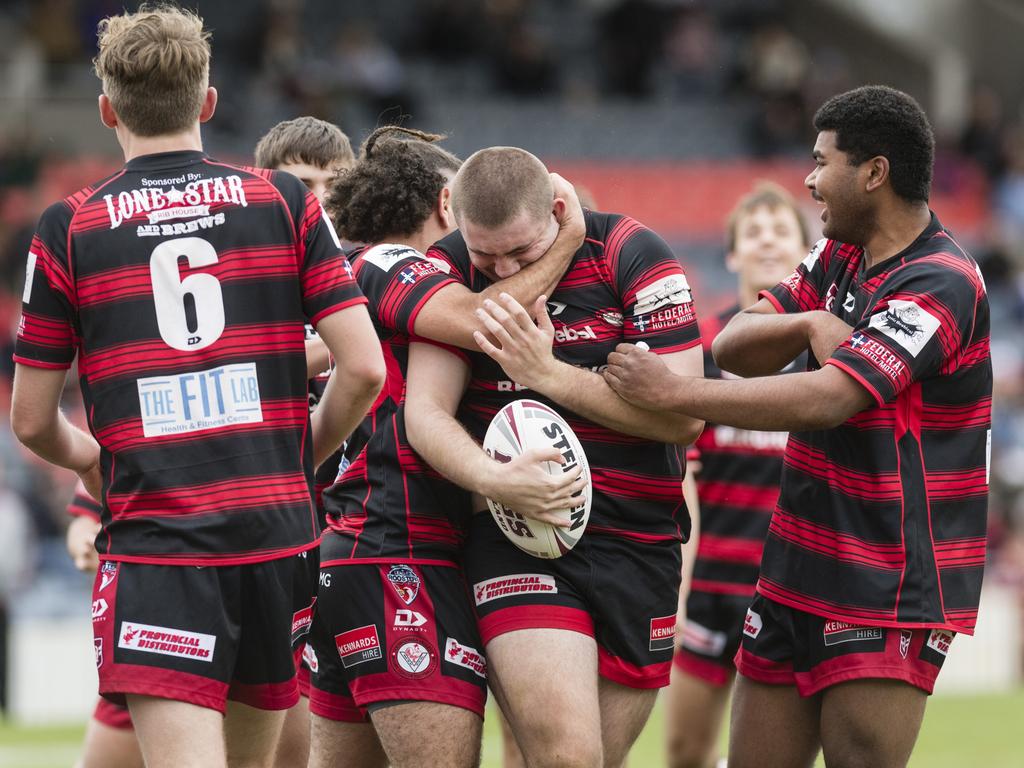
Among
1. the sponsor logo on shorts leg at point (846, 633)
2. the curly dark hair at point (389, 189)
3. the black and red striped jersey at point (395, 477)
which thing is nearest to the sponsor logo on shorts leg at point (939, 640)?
the sponsor logo on shorts leg at point (846, 633)

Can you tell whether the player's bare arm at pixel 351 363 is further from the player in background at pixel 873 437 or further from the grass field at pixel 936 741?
the grass field at pixel 936 741

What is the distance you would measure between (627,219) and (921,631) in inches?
64.9

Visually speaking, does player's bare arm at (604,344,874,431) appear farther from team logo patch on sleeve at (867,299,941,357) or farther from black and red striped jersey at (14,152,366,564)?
black and red striped jersey at (14,152,366,564)

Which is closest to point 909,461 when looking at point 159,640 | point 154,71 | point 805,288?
→ point 805,288

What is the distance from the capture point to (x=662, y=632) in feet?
16.1

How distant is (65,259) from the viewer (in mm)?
4184

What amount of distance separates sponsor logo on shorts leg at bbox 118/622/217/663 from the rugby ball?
1.07 metres

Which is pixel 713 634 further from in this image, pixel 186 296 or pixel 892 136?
pixel 186 296

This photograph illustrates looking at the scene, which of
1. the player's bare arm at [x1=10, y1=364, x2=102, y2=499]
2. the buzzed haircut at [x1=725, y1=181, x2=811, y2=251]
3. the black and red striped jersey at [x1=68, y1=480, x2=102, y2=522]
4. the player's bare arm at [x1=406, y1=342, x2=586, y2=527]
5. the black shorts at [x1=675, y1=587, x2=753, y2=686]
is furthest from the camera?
the buzzed haircut at [x1=725, y1=181, x2=811, y2=251]

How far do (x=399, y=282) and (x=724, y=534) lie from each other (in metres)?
2.99

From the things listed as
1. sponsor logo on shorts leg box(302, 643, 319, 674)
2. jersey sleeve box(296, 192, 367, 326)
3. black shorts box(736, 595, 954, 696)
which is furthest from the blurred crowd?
jersey sleeve box(296, 192, 367, 326)

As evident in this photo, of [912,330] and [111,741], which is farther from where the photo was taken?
[111,741]

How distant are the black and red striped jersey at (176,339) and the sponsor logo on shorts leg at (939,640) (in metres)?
2.09

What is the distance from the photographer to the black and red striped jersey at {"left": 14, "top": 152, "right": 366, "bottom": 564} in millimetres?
4180
